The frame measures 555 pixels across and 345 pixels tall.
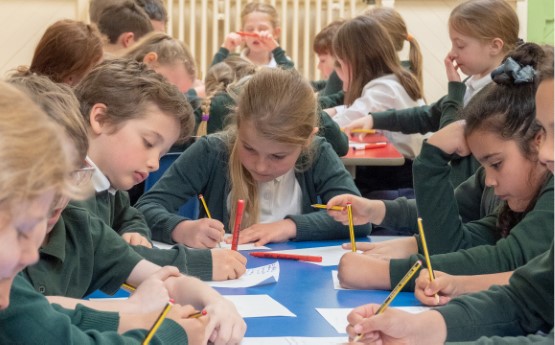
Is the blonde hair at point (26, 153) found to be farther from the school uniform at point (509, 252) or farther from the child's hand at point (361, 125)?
the child's hand at point (361, 125)

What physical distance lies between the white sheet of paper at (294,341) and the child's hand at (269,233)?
34.3 inches

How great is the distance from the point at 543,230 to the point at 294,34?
518cm

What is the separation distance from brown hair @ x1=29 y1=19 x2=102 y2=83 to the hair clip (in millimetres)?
1394

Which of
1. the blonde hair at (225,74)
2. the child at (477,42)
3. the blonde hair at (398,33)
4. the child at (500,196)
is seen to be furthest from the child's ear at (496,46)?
the child at (500,196)

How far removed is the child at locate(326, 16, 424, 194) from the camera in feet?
13.4

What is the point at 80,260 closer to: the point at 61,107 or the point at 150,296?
the point at 150,296

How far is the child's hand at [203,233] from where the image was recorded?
7.10 ft

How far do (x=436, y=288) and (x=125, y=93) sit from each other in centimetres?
86

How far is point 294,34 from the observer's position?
6.77 metres

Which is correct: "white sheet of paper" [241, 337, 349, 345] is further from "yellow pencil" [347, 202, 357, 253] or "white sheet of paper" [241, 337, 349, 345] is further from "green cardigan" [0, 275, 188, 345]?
"yellow pencil" [347, 202, 357, 253]

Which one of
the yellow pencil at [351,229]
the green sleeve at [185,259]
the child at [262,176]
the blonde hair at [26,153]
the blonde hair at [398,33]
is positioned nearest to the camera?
the blonde hair at [26,153]

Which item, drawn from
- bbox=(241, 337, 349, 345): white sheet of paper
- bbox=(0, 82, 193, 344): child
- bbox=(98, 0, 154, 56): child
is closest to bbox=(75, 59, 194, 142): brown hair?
bbox=(241, 337, 349, 345): white sheet of paper

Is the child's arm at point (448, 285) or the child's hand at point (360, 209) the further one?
the child's hand at point (360, 209)

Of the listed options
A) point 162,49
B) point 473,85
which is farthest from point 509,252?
point 162,49
